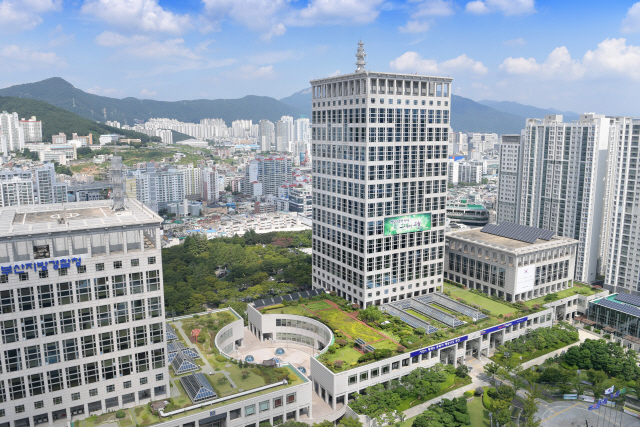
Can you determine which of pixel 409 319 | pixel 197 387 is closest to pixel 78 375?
pixel 197 387

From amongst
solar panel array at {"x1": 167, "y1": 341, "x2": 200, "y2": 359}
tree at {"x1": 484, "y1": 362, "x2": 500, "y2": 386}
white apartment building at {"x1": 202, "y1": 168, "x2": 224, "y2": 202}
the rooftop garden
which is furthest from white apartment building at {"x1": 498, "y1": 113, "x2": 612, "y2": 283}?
white apartment building at {"x1": 202, "y1": 168, "x2": 224, "y2": 202}

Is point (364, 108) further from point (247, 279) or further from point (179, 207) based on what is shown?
point (179, 207)

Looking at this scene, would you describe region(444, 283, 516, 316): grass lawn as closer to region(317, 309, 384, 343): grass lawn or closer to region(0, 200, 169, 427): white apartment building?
region(317, 309, 384, 343): grass lawn

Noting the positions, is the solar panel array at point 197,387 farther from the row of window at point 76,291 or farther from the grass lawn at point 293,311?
the grass lawn at point 293,311

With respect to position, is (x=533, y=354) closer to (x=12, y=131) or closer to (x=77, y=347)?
(x=77, y=347)

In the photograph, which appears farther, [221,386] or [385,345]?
[385,345]

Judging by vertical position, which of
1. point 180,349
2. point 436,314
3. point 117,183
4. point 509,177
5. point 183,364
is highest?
point 117,183
